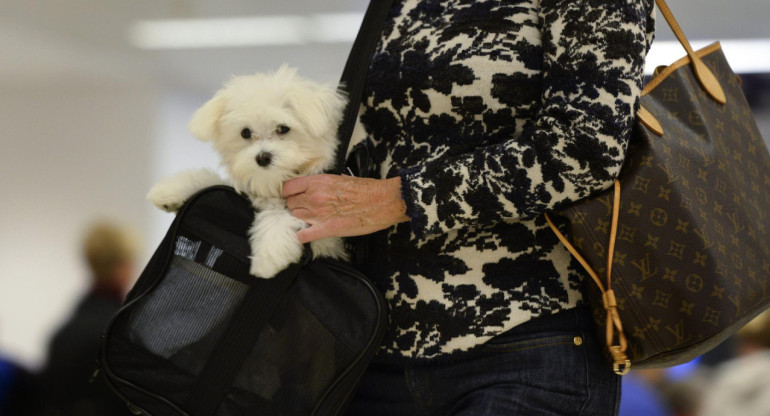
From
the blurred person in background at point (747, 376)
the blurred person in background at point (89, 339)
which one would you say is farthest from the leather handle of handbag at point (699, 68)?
the blurred person in background at point (89, 339)

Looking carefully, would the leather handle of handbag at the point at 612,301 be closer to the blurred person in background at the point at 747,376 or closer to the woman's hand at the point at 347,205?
the woman's hand at the point at 347,205

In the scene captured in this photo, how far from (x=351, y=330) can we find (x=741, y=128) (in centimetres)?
74

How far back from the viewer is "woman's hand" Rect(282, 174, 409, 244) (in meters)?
0.89

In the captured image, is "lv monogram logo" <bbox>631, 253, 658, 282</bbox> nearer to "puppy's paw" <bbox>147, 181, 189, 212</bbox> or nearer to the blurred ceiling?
"puppy's paw" <bbox>147, 181, 189, 212</bbox>

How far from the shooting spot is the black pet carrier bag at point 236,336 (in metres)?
0.93

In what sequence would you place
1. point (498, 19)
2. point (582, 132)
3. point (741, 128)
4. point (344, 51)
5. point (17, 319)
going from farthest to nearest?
point (344, 51), point (17, 319), point (741, 128), point (498, 19), point (582, 132)

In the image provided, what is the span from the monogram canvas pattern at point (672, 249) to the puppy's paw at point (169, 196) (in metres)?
0.72

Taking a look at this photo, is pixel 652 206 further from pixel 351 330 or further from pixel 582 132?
pixel 351 330

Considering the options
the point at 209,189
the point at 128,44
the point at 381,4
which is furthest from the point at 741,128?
the point at 128,44

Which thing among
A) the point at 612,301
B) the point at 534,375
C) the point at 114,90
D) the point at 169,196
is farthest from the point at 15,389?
the point at 612,301

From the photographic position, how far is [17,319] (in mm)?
1689

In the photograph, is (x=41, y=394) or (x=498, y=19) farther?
(x=41, y=394)

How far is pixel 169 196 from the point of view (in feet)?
3.69

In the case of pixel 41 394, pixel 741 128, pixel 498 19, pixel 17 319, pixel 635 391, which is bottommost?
pixel 635 391
